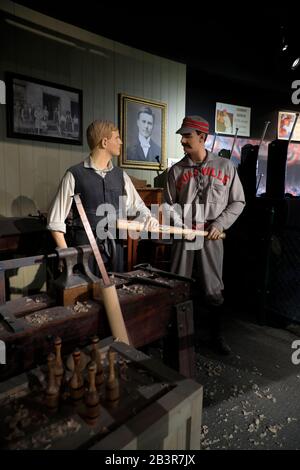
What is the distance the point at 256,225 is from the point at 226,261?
2.12ft

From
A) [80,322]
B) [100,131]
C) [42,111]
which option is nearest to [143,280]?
[80,322]

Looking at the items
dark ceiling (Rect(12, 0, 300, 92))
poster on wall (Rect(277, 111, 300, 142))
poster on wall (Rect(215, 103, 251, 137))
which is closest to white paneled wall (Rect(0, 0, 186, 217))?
dark ceiling (Rect(12, 0, 300, 92))

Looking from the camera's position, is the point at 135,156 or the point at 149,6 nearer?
the point at 149,6

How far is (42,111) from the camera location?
11.7 ft

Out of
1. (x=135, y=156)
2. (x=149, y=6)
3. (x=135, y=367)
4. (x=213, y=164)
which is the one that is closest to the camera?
(x=135, y=367)

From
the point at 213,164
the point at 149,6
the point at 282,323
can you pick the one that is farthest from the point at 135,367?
the point at 149,6

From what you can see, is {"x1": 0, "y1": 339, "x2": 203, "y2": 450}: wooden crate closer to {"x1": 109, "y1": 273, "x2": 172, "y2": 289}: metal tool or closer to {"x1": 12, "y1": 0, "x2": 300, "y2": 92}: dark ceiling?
{"x1": 109, "y1": 273, "x2": 172, "y2": 289}: metal tool

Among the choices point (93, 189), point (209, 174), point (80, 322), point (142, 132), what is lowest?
point (80, 322)

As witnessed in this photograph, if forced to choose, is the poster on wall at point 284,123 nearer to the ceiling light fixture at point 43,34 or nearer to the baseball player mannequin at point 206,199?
the ceiling light fixture at point 43,34

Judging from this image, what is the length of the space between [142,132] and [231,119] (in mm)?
1878

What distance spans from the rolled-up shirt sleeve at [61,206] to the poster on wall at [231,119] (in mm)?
3930

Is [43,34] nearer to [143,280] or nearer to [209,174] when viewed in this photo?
[209,174]

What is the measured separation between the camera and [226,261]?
4.03 meters

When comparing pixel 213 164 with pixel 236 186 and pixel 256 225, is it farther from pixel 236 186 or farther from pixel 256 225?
pixel 256 225
